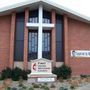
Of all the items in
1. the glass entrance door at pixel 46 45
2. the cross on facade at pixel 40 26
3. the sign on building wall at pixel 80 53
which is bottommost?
the sign on building wall at pixel 80 53

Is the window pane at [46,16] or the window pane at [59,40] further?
the window pane at [46,16]

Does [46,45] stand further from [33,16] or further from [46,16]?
[33,16]

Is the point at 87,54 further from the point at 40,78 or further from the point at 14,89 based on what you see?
the point at 14,89

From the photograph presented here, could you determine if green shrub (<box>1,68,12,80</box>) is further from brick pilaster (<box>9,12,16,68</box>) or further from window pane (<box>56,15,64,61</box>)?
window pane (<box>56,15,64,61</box>)

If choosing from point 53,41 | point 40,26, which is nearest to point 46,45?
point 53,41

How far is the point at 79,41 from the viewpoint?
2853cm

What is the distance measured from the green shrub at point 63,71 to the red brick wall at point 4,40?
480 cm

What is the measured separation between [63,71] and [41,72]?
178 inches

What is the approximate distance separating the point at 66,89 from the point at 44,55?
11.3 m

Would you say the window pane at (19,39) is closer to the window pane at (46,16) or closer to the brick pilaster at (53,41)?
the window pane at (46,16)

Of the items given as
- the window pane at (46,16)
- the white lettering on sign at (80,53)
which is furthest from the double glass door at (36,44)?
the white lettering on sign at (80,53)

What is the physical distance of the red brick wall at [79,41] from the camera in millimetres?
28000

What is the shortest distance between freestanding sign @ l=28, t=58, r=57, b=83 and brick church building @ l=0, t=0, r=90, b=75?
438cm

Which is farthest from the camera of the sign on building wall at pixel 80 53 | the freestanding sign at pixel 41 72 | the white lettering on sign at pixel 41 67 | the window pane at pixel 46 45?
the sign on building wall at pixel 80 53
